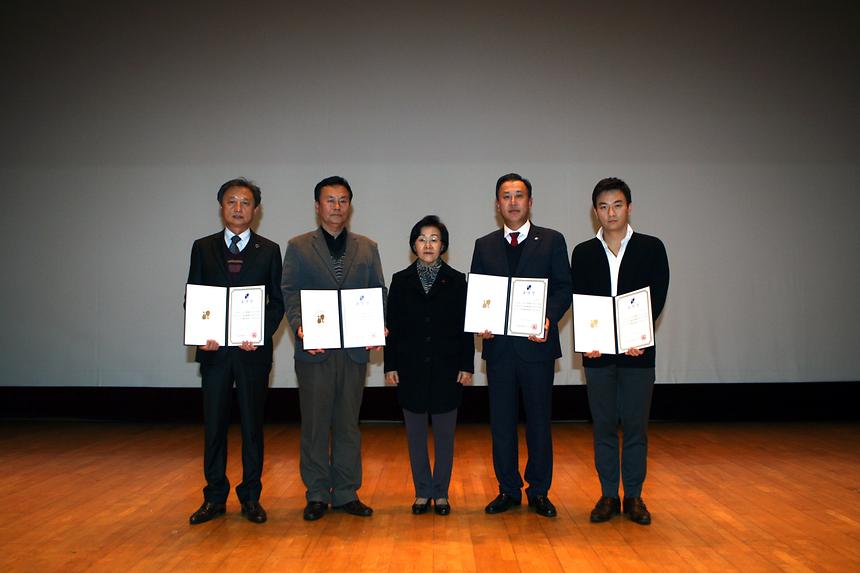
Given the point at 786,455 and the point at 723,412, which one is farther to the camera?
the point at 723,412

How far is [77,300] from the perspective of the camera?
6.51 m

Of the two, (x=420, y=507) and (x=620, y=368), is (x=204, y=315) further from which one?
(x=620, y=368)

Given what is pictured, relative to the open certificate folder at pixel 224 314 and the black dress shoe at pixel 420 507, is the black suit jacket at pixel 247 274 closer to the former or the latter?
the open certificate folder at pixel 224 314

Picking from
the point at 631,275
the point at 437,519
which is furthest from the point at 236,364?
the point at 631,275

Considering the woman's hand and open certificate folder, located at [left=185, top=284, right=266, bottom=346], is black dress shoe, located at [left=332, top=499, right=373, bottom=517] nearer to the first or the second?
the woman's hand

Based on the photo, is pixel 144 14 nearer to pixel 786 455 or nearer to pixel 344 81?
pixel 344 81

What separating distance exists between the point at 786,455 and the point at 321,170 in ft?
14.3

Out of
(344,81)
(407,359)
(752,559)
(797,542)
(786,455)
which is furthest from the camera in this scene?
(344,81)

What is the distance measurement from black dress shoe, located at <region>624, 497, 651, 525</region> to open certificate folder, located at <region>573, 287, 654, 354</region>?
2.38ft

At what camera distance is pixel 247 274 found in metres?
3.51

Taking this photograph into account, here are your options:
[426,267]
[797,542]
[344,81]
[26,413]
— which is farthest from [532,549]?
[26,413]

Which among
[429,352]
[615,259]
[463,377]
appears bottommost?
[463,377]

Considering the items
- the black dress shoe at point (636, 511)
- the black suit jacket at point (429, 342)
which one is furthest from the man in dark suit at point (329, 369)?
the black dress shoe at point (636, 511)

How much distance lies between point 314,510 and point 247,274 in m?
1.18
